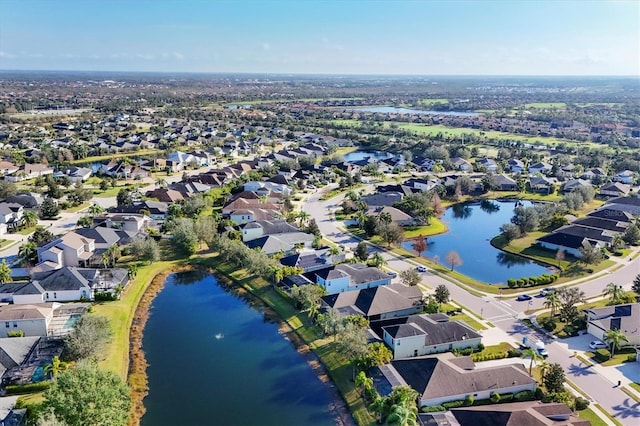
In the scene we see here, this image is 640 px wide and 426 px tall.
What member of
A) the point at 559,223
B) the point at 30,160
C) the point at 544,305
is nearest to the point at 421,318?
the point at 544,305

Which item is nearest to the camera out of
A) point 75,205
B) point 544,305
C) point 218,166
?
point 544,305

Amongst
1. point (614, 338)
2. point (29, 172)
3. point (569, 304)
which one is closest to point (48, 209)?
point (29, 172)

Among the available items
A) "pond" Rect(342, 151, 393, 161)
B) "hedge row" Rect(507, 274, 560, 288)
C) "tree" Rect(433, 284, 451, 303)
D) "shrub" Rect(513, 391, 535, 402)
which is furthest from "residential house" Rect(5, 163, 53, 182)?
"shrub" Rect(513, 391, 535, 402)

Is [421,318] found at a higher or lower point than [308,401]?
higher

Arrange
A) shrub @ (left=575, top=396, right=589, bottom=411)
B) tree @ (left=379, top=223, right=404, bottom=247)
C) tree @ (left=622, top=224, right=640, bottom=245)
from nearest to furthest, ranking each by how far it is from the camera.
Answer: shrub @ (left=575, top=396, right=589, bottom=411), tree @ (left=379, top=223, right=404, bottom=247), tree @ (left=622, top=224, right=640, bottom=245)

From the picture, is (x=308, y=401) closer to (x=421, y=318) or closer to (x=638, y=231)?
(x=421, y=318)

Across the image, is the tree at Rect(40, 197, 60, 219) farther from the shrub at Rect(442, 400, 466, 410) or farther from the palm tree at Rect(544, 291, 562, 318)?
the palm tree at Rect(544, 291, 562, 318)
